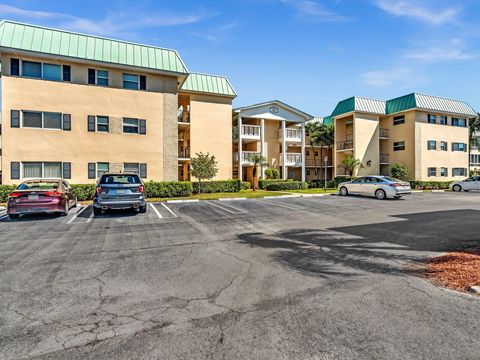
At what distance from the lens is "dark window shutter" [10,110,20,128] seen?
59.7 feet

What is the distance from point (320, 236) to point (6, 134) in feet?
65.5

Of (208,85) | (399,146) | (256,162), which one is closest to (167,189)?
(208,85)

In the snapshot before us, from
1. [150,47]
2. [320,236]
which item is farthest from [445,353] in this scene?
[150,47]

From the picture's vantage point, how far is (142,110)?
854 inches

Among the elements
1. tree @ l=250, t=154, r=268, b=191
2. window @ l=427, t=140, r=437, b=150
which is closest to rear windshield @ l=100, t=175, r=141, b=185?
tree @ l=250, t=154, r=268, b=191

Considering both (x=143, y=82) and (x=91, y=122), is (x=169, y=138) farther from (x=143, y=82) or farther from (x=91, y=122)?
(x=91, y=122)

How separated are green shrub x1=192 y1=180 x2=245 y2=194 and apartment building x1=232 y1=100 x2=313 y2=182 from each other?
5103mm

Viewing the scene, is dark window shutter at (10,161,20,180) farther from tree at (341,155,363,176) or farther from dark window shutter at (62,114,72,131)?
tree at (341,155,363,176)

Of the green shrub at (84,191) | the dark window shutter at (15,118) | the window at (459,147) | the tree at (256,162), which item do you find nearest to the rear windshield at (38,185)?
the green shrub at (84,191)

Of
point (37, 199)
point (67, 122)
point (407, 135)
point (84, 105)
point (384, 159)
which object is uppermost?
point (84, 105)

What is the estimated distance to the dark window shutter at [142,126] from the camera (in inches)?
850

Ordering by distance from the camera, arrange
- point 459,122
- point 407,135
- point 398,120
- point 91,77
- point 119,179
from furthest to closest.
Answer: point 459,122 → point 398,120 → point 407,135 → point 91,77 → point 119,179

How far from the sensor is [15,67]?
18.5 m

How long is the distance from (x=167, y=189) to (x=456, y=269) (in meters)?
17.9
